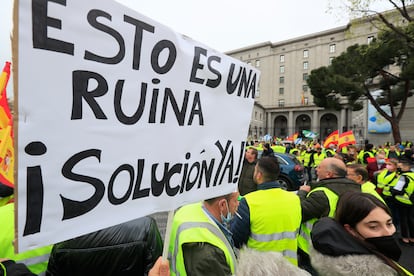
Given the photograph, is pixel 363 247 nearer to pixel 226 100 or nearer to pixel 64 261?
pixel 226 100

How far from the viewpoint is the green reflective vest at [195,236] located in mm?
1441

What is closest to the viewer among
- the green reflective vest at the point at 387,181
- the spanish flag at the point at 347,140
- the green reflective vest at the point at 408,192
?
the green reflective vest at the point at 408,192

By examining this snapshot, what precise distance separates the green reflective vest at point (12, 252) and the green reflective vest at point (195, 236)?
75 cm

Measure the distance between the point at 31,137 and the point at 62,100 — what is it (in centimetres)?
16

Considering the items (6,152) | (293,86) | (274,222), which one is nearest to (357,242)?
(274,222)

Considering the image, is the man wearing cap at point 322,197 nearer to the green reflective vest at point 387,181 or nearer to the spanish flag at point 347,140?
the green reflective vest at point 387,181

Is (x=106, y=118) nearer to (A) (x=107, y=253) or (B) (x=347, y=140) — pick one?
(A) (x=107, y=253)

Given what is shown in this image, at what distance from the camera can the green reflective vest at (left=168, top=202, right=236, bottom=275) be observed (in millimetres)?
1441

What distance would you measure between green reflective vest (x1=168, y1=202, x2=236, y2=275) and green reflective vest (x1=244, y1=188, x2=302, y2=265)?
2.53ft

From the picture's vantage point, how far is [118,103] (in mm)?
1119

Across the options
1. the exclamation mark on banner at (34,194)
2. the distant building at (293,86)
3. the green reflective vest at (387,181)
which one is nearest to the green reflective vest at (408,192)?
the green reflective vest at (387,181)

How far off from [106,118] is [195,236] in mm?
765

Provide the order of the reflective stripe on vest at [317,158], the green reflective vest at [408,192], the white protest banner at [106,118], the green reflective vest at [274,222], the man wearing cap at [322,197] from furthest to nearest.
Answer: the reflective stripe on vest at [317,158], the green reflective vest at [408,192], the man wearing cap at [322,197], the green reflective vest at [274,222], the white protest banner at [106,118]

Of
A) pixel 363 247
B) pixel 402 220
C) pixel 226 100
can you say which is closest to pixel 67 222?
pixel 226 100
